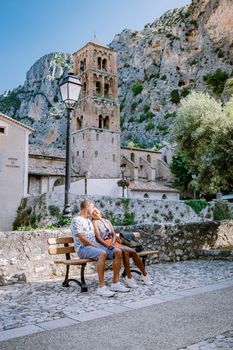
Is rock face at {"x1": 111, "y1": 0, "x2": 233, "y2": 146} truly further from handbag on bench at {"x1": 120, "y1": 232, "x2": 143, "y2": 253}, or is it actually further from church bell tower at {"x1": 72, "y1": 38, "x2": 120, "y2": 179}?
handbag on bench at {"x1": 120, "y1": 232, "x2": 143, "y2": 253}

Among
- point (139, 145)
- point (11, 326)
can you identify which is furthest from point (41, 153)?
point (11, 326)

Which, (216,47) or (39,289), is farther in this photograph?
(216,47)

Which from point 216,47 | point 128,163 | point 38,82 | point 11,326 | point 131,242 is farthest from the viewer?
point 38,82

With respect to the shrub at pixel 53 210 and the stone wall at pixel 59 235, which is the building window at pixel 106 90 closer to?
the shrub at pixel 53 210

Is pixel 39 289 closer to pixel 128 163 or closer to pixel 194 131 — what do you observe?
pixel 194 131

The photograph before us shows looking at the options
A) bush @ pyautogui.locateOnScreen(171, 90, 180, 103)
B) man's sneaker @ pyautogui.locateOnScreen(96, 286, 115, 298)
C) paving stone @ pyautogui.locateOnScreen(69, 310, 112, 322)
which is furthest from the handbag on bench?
bush @ pyautogui.locateOnScreen(171, 90, 180, 103)

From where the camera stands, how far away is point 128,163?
5319 centimetres

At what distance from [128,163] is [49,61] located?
68.9m

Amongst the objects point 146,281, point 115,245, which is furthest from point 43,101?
point 146,281

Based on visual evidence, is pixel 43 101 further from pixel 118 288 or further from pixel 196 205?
pixel 118 288

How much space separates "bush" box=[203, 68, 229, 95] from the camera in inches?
2544

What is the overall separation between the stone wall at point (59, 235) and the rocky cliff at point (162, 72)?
54.5m

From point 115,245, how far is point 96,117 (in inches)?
1744

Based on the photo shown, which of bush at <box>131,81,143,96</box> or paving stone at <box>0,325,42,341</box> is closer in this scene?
paving stone at <box>0,325,42,341</box>
